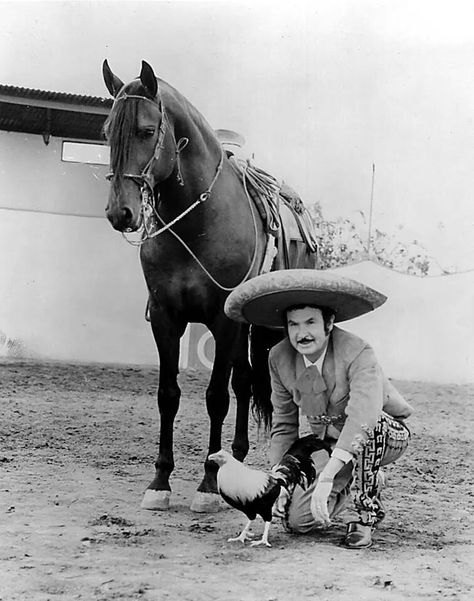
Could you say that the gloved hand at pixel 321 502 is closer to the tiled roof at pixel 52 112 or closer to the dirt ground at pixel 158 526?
the dirt ground at pixel 158 526

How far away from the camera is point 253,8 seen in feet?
13.7

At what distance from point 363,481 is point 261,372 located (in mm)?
1623

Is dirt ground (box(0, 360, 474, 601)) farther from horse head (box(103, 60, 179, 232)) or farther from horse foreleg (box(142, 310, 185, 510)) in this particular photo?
horse head (box(103, 60, 179, 232))

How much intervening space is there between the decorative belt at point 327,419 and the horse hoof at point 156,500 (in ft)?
2.94

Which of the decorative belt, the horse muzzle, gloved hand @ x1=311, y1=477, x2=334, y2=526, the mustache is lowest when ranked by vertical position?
gloved hand @ x1=311, y1=477, x2=334, y2=526

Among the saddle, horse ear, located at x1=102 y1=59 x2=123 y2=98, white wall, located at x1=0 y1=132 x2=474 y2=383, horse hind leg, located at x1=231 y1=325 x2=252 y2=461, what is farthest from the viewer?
white wall, located at x1=0 y1=132 x2=474 y2=383

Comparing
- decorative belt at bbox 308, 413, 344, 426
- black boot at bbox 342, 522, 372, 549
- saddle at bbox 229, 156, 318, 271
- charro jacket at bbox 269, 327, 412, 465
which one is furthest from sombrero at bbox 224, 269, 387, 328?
saddle at bbox 229, 156, 318, 271

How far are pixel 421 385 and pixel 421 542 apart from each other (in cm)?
374

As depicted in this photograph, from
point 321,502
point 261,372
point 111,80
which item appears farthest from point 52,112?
point 321,502

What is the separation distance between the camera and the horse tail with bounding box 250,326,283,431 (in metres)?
4.26

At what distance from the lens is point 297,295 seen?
2.67 metres

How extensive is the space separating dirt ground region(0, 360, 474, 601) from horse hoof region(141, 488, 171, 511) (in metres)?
0.04

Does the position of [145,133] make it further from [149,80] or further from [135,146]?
[149,80]

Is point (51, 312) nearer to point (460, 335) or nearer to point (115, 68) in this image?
point (115, 68)
